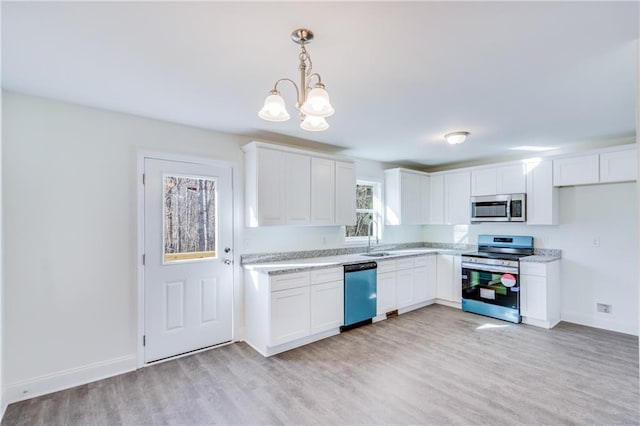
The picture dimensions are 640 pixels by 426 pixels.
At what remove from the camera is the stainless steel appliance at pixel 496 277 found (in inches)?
163

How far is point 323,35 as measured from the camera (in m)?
1.69

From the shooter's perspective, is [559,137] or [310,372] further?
[559,137]

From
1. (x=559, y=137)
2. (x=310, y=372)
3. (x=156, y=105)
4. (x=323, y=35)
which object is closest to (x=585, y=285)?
(x=559, y=137)

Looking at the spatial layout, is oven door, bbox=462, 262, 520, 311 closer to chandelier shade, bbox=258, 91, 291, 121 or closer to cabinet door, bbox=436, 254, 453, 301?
cabinet door, bbox=436, 254, 453, 301

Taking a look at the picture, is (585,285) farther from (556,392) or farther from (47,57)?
(47,57)

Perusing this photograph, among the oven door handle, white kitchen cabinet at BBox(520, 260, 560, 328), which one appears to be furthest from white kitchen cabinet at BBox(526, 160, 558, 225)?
the oven door handle

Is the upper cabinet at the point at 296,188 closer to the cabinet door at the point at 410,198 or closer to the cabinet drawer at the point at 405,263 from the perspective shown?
the cabinet drawer at the point at 405,263

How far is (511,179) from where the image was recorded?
14.9 feet

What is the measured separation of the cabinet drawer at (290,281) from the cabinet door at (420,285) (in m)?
Result: 2.10

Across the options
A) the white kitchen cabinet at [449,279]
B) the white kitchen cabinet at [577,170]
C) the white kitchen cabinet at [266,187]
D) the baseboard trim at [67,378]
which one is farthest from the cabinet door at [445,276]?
the baseboard trim at [67,378]

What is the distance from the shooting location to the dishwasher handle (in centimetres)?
385

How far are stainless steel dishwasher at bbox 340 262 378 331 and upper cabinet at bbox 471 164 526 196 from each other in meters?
2.28

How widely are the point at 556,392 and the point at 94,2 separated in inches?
159

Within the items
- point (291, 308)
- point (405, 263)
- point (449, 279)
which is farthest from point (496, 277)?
point (291, 308)
